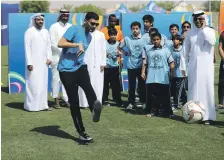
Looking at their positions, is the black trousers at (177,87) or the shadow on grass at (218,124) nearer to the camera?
the shadow on grass at (218,124)

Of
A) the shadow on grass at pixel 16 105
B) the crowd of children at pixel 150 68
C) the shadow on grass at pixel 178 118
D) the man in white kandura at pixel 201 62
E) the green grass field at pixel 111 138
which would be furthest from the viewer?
the shadow on grass at pixel 16 105

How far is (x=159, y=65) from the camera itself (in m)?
8.05

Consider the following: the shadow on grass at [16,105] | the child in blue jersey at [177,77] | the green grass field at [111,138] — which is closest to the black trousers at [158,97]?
the green grass field at [111,138]

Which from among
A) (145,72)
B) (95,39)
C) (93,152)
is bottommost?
(93,152)

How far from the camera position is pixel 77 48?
635 centimetres

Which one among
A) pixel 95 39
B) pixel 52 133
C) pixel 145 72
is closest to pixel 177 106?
pixel 145 72

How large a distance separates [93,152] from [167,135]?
1.39m

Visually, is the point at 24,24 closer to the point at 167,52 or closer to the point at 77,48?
the point at 167,52

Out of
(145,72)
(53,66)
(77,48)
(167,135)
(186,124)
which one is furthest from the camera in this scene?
(53,66)

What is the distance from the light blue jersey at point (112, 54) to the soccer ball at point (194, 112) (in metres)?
2.39

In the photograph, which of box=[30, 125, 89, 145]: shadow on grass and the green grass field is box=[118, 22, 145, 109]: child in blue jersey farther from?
box=[30, 125, 89, 145]: shadow on grass

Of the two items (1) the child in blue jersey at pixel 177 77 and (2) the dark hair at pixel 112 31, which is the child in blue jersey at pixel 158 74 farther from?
(2) the dark hair at pixel 112 31

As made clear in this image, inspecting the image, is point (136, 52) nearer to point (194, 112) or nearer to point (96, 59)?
point (96, 59)

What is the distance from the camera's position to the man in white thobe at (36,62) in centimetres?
881
